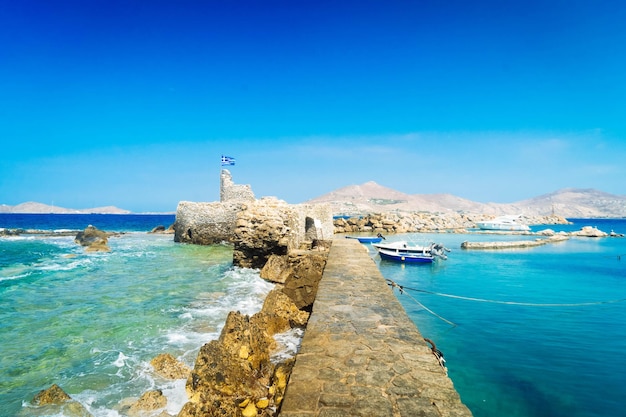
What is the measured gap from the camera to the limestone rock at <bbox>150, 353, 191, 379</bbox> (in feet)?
17.8

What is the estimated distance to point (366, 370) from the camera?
11.3 ft

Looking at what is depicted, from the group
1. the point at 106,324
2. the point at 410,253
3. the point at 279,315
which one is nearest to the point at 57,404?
the point at 106,324

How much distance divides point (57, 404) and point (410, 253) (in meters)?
20.2

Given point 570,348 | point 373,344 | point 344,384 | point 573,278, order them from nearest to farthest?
point 344,384 → point 373,344 → point 570,348 → point 573,278

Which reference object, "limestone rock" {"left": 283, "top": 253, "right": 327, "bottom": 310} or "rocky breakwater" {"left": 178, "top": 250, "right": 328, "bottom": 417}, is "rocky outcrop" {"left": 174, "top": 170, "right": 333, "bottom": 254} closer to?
"limestone rock" {"left": 283, "top": 253, "right": 327, "bottom": 310}

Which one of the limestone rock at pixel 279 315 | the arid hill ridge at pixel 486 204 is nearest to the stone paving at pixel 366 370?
the limestone rock at pixel 279 315

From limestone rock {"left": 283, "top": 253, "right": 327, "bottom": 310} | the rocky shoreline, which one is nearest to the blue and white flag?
the rocky shoreline

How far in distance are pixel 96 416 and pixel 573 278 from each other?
21883mm

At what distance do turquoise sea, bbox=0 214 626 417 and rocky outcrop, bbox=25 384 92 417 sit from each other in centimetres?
13

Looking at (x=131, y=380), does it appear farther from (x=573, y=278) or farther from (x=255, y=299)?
(x=573, y=278)

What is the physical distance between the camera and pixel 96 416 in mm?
4352

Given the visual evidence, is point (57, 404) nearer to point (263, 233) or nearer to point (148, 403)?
point (148, 403)

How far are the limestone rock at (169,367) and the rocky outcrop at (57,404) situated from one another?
1.17 meters

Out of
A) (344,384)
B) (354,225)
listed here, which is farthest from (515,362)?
(354,225)
